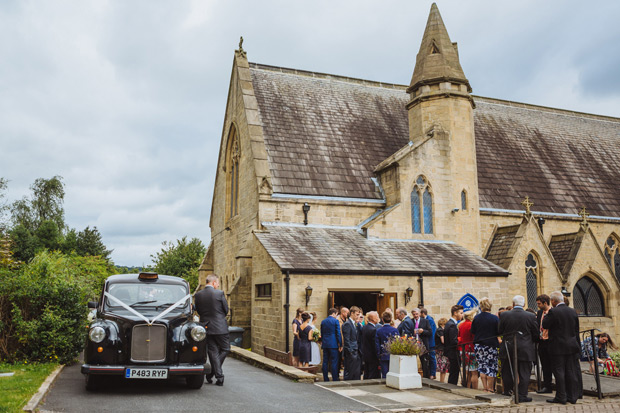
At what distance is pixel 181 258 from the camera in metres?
48.2

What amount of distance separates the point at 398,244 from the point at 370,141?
578 cm

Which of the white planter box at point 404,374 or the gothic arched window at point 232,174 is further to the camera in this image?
the gothic arched window at point 232,174

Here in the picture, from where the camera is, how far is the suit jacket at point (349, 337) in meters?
11.4

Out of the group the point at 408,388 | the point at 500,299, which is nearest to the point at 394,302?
the point at 500,299

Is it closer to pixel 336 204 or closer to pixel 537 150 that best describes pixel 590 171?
pixel 537 150

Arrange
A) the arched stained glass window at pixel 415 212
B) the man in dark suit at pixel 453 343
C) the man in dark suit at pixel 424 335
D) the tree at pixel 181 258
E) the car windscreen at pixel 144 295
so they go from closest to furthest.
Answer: the car windscreen at pixel 144 295
the man in dark suit at pixel 453 343
the man in dark suit at pixel 424 335
the arched stained glass window at pixel 415 212
the tree at pixel 181 258

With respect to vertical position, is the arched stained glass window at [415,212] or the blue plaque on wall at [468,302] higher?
the arched stained glass window at [415,212]

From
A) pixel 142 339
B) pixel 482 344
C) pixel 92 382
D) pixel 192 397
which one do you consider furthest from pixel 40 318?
pixel 482 344

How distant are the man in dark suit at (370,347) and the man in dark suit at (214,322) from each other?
3299mm

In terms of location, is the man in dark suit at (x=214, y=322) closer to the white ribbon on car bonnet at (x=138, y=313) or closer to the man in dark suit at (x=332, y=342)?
the white ribbon on car bonnet at (x=138, y=313)

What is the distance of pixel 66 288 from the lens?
39.6ft

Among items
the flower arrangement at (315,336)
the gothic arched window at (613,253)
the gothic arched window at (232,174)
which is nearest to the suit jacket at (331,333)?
the flower arrangement at (315,336)

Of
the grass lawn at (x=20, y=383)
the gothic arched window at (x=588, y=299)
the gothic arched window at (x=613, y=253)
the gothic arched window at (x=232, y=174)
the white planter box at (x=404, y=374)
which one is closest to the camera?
the grass lawn at (x=20, y=383)

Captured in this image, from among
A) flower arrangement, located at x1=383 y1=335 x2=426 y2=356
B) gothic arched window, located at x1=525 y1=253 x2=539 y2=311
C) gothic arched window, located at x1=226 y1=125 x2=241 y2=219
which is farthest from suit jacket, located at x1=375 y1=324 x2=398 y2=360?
gothic arched window, located at x1=226 y1=125 x2=241 y2=219
